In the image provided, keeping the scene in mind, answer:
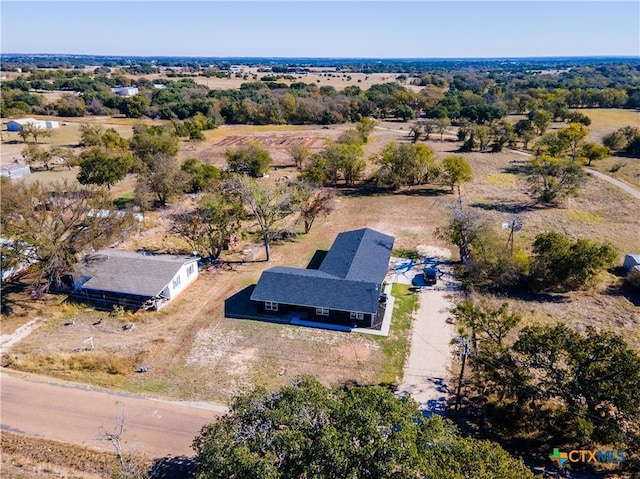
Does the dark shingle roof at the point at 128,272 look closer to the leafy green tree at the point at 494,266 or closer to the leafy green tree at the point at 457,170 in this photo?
the leafy green tree at the point at 494,266

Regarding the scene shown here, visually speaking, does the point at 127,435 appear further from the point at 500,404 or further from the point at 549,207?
the point at 549,207

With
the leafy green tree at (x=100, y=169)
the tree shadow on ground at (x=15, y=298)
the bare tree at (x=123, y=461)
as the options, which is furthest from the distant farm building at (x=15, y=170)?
the bare tree at (x=123, y=461)

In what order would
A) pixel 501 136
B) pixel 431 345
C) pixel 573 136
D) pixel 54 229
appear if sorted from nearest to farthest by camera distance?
pixel 431 345, pixel 54 229, pixel 573 136, pixel 501 136

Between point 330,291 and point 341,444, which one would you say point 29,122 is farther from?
point 341,444

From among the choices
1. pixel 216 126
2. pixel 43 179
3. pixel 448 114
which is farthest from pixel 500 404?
pixel 448 114

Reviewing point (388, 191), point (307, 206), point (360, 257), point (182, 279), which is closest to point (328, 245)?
point (307, 206)

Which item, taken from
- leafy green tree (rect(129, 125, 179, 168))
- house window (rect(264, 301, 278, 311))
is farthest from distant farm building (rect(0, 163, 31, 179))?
house window (rect(264, 301, 278, 311))
